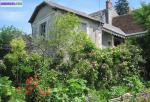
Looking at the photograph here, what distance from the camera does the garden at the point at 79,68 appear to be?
13586 millimetres

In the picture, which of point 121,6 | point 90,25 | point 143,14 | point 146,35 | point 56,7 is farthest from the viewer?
point 121,6

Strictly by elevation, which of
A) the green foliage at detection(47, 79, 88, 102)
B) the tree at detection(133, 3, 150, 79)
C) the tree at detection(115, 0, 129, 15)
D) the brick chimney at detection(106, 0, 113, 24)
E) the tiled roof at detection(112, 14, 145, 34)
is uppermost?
the tree at detection(115, 0, 129, 15)

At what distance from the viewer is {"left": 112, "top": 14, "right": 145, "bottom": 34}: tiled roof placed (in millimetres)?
36062

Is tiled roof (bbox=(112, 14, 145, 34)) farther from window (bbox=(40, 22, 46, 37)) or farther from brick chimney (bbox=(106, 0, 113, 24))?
window (bbox=(40, 22, 46, 37))

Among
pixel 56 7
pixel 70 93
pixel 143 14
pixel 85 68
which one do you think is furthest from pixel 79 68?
pixel 56 7

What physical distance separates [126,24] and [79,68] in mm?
20364

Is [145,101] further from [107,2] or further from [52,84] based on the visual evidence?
[107,2]

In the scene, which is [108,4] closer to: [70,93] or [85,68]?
[85,68]

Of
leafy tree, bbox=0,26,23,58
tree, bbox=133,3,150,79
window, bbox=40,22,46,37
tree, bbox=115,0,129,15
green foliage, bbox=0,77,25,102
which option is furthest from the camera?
tree, bbox=115,0,129,15

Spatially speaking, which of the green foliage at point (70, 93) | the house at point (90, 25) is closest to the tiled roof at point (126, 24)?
the house at point (90, 25)

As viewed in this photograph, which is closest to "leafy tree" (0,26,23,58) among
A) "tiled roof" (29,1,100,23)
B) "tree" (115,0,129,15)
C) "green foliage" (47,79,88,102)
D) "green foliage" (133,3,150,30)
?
"tiled roof" (29,1,100,23)

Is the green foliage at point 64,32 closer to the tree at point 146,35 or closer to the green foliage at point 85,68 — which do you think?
the green foliage at point 85,68

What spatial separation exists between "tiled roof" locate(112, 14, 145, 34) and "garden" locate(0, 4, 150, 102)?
10970 millimetres

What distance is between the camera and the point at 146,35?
75.7 feet
